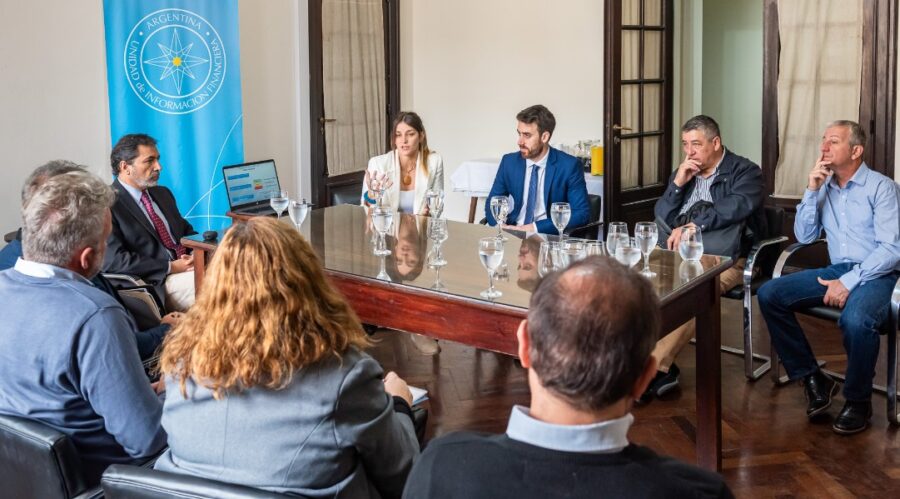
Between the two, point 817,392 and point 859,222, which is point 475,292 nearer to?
point 817,392

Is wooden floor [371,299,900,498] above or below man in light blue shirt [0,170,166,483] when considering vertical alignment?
below

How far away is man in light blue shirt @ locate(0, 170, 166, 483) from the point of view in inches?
90.3

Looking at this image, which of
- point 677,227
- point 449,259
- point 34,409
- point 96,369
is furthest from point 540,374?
point 677,227

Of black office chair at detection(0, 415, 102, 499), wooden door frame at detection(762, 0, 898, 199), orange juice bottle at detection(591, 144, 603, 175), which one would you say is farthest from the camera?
orange juice bottle at detection(591, 144, 603, 175)

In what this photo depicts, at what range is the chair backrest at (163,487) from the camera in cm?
170

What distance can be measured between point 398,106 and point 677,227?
410 centimetres

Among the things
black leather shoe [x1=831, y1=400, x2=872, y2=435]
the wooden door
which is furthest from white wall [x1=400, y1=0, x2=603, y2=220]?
black leather shoe [x1=831, y1=400, x2=872, y2=435]

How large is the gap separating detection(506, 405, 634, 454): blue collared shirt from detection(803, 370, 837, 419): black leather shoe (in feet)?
9.43

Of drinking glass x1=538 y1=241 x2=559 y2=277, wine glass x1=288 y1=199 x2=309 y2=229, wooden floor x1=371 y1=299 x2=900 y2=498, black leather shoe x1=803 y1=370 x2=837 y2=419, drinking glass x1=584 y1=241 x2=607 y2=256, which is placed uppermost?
wine glass x1=288 y1=199 x2=309 y2=229

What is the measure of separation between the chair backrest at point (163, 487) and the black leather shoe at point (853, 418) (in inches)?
109

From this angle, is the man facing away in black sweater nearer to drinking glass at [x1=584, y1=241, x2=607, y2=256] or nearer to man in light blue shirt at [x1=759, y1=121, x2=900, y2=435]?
drinking glass at [x1=584, y1=241, x2=607, y2=256]

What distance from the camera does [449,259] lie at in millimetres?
3703

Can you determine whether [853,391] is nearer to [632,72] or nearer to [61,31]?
[632,72]

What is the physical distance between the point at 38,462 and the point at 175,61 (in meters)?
4.20
